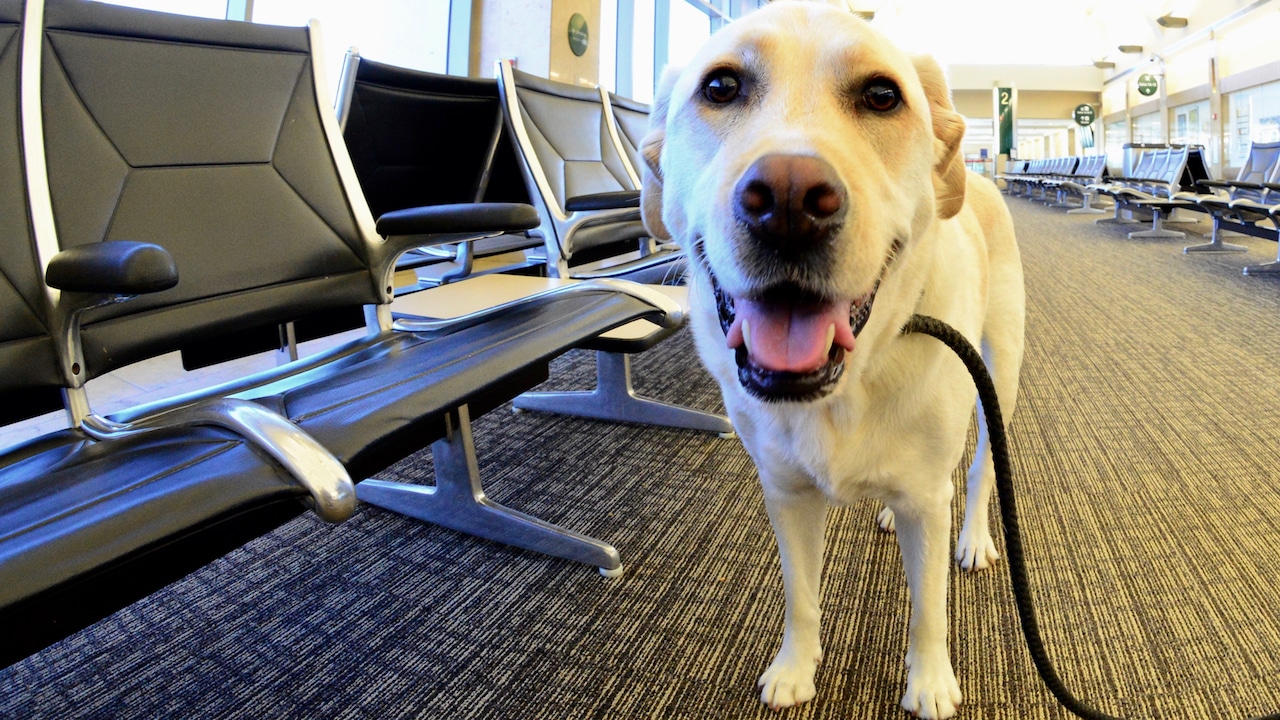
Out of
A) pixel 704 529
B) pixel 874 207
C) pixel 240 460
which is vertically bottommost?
pixel 704 529

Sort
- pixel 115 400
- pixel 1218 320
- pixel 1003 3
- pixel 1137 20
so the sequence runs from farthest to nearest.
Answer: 1. pixel 1003 3
2. pixel 1137 20
3. pixel 1218 320
4. pixel 115 400

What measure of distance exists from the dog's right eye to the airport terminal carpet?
100 cm

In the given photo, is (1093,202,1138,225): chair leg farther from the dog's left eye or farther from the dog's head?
the dog's left eye

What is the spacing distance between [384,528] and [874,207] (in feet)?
5.18

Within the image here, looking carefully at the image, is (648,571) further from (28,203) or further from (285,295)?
(28,203)

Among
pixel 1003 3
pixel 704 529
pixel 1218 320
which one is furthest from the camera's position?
pixel 1003 3

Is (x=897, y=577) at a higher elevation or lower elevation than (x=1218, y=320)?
lower

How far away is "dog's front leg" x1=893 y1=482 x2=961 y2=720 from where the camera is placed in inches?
45.1

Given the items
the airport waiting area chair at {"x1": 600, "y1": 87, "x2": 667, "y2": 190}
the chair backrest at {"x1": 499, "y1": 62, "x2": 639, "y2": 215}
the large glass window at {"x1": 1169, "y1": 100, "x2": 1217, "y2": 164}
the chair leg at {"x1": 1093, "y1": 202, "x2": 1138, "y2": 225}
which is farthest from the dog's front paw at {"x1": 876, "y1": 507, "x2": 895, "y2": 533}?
the large glass window at {"x1": 1169, "y1": 100, "x2": 1217, "y2": 164}

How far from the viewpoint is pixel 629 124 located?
13.8 ft

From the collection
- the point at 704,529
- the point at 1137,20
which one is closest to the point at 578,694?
the point at 704,529

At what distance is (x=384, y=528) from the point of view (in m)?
1.92

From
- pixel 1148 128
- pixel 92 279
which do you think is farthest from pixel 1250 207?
pixel 1148 128

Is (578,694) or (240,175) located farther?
(240,175)
